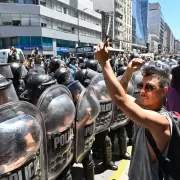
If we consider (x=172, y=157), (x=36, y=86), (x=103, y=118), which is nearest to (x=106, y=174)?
(x=103, y=118)

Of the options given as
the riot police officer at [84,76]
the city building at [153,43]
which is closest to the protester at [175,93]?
the riot police officer at [84,76]

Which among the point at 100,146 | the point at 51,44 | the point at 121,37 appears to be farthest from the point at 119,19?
the point at 100,146

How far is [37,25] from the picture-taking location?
132ft

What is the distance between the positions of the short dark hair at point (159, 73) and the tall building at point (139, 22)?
348 ft

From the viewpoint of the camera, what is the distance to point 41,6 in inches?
1593

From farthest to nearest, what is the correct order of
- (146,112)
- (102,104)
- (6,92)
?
(102,104), (6,92), (146,112)

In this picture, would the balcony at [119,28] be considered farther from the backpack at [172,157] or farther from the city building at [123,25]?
the backpack at [172,157]

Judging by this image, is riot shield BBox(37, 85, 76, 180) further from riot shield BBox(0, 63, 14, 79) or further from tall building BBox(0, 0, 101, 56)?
tall building BBox(0, 0, 101, 56)

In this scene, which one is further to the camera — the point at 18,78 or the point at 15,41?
the point at 15,41

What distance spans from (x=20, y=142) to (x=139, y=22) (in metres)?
113

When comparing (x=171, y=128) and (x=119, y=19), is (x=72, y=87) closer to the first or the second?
(x=171, y=128)

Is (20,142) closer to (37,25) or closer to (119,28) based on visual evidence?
(37,25)

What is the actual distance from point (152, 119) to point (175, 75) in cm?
169

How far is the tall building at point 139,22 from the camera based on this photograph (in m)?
106
